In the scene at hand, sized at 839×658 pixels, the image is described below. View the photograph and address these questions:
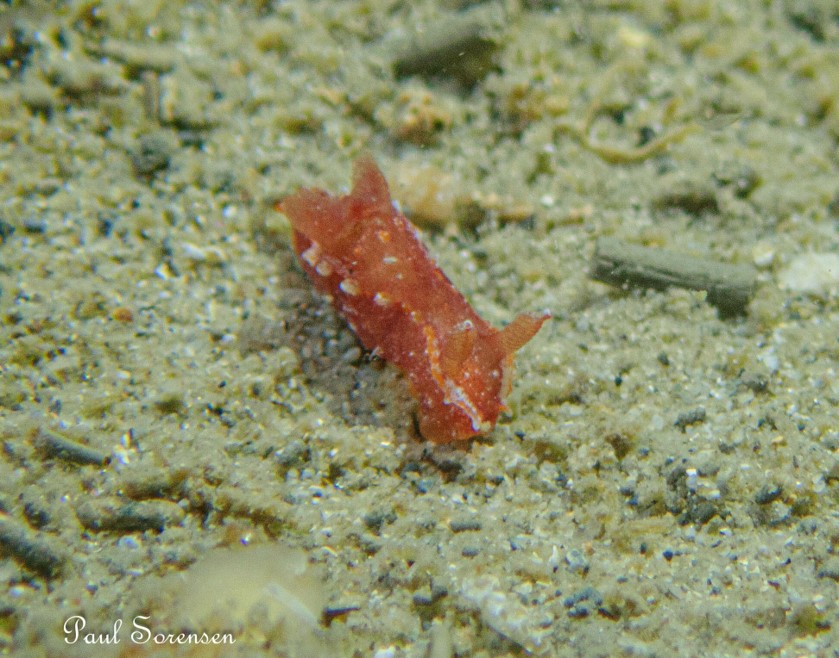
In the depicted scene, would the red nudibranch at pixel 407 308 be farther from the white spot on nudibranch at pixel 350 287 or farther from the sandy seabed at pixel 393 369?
the sandy seabed at pixel 393 369

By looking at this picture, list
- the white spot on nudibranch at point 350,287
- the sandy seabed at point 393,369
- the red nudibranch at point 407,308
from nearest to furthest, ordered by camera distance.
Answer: the sandy seabed at point 393,369 → the red nudibranch at point 407,308 → the white spot on nudibranch at point 350,287

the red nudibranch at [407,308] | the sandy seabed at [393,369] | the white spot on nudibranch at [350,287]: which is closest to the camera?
the sandy seabed at [393,369]

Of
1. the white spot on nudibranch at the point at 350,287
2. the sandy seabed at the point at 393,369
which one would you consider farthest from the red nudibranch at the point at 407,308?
the sandy seabed at the point at 393,369

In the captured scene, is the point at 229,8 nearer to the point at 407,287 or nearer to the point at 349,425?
the point at 407,287

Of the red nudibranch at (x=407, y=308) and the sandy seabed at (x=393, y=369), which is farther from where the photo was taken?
the red nudibranch at (x=407, y=308)

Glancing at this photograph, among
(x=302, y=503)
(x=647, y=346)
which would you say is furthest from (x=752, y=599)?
(x=302, y=503)

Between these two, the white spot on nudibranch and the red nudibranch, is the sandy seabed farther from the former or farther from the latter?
the white spot on nudibranch
